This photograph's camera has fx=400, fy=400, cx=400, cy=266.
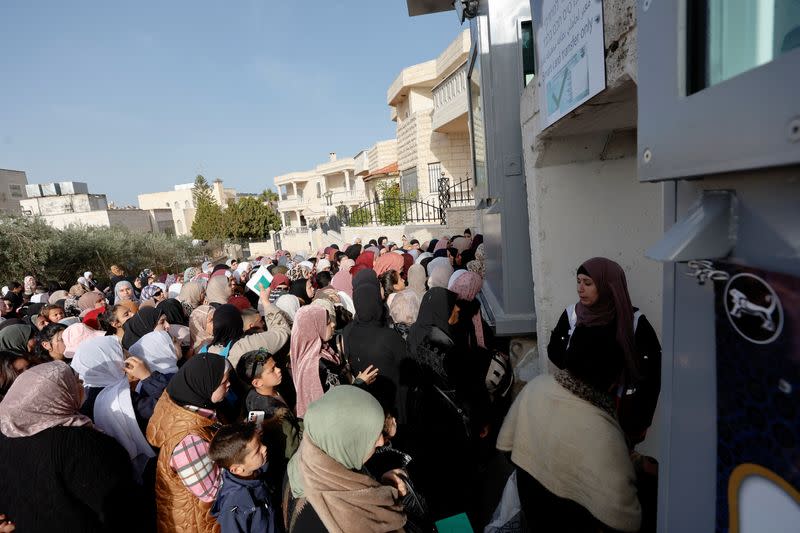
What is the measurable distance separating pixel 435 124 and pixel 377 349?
16.0 m

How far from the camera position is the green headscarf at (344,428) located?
5.73 feet

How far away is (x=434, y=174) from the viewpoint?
750 inches

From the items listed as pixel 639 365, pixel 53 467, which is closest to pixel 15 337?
pixel 53 467

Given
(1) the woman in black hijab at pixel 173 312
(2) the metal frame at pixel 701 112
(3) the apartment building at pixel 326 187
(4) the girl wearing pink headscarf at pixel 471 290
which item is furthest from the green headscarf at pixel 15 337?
(3) the apartment building at pixel 326 187

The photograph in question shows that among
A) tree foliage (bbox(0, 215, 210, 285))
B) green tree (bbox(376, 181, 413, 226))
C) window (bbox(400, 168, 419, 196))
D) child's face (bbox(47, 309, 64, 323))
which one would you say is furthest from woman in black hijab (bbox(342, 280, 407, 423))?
tree foliage (bbox(0, 215, 210, 285))

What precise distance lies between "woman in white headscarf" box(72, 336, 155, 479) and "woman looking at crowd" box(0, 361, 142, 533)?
0.44m

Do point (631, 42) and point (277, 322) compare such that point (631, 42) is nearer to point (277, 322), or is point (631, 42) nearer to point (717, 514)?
point (717, 514)

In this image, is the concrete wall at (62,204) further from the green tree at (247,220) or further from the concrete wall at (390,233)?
the concrete wall at (390,233)

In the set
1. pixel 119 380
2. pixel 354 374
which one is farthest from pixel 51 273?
pixel 354 374

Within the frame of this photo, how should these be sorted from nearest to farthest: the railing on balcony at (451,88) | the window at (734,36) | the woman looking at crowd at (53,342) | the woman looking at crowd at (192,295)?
the window at (734,36), the woman looking at crowd at (53,342), the woman looking at crowd at (192,295), the railing on balcony at (451,88)

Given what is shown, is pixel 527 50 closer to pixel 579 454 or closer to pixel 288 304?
pixel 579 454

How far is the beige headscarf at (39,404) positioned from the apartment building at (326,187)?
27054mm

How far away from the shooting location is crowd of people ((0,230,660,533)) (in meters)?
1.70

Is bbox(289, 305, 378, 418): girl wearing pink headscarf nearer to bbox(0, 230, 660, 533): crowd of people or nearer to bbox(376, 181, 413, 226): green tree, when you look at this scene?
bbox(0, 230, 660, 533): crowd of people
